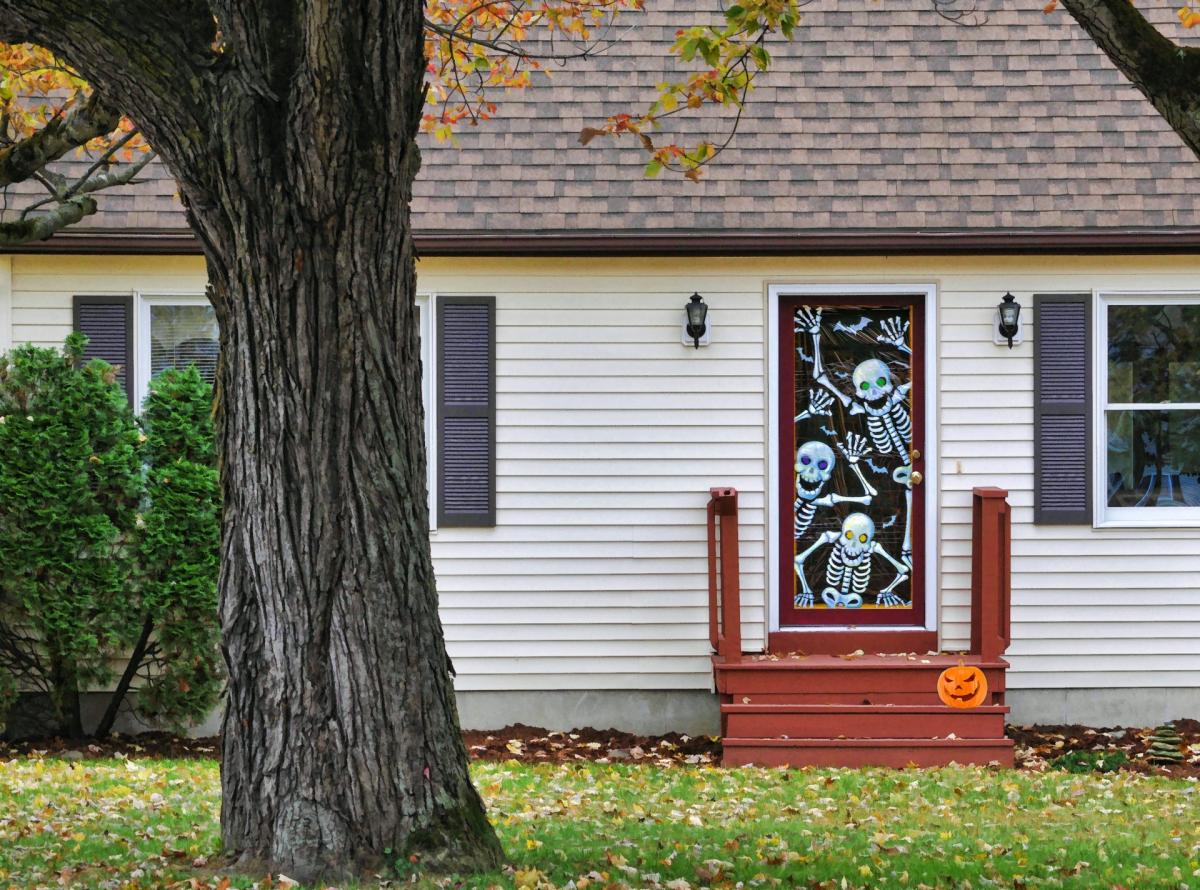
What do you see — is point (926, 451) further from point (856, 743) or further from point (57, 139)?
point (57, 139)

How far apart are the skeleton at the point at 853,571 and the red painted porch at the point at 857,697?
20.4 inches

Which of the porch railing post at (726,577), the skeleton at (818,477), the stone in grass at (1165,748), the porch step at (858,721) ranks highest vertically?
the skeleton at (818,477)

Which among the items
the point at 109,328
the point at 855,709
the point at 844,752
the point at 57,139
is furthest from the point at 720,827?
the point at 109,328

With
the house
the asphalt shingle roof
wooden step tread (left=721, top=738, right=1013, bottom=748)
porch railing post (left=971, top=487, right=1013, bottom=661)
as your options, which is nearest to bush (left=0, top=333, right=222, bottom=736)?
the house

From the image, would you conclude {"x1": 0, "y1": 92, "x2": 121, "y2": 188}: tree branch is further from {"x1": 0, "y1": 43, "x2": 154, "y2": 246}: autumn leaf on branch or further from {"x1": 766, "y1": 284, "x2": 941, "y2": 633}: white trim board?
{"x1": 766, "y1": 284, "x2": 941, "y2": 633}: white trim board

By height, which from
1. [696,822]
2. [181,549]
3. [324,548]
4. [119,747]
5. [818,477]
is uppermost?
[818,477]

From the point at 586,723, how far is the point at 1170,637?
12.8ft

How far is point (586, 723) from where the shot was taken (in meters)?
8.94

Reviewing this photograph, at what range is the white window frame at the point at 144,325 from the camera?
888 cm

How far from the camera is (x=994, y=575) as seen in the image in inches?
327

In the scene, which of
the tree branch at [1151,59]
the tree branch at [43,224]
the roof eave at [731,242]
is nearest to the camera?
the tree branch at [1151,59]

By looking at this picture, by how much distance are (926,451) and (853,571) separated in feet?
3.05

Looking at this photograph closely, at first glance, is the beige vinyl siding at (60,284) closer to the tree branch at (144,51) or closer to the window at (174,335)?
the window at (174,335)

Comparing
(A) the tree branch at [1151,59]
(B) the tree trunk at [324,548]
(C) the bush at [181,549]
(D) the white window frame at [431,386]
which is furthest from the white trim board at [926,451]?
(B) the tree trunk at [324,548]
